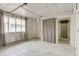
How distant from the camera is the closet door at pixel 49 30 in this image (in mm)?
6820

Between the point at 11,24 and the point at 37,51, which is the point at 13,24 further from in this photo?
the point at 37,51

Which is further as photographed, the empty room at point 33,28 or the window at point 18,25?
the window at point 18,25

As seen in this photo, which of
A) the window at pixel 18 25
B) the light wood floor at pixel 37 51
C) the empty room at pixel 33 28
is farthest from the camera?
the window at pixel 18 25

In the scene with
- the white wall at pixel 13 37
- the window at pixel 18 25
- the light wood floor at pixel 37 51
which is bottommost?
the light wood floor at pixel 37 51

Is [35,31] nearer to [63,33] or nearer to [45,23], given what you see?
[45,23]

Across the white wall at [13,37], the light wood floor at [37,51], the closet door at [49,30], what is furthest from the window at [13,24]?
the closet door at [49,30]

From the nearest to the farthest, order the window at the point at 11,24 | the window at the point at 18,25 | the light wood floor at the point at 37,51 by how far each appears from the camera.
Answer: the light wood floor at the point at 37,51 < the window at the point at 11,24 < the window at the point at 18,25

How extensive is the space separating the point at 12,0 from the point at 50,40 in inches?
229

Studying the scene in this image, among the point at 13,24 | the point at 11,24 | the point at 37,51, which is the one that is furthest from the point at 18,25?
the point at 37,51

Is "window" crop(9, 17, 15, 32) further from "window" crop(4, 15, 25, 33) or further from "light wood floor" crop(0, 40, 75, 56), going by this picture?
"light wood floor" crop(0, 40, 75, 56)

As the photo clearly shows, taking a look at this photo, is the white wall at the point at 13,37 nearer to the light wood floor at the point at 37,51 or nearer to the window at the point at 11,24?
the window at the point at 11,24

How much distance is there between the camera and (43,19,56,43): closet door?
22.4 ft

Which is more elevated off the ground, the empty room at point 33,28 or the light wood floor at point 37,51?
the empty room at point 33,28

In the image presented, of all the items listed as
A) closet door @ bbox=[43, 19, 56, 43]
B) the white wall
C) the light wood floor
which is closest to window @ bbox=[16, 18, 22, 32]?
the white wall
